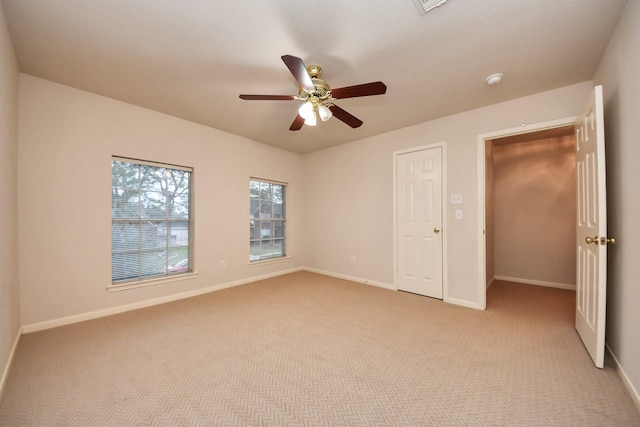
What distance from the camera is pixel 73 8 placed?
166 cm

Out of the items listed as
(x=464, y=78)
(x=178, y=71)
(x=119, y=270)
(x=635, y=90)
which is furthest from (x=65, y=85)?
(x=635, y=90)

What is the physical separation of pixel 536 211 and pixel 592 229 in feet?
9.49

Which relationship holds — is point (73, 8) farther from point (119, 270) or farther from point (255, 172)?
point (255, 172)

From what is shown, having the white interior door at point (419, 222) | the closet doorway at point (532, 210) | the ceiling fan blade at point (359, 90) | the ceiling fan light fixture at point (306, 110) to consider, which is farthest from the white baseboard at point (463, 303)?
the ceiling fan light fixture at point (306, 110)

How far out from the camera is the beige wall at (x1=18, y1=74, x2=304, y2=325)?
96.3 inches

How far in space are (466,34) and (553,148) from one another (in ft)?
12.0

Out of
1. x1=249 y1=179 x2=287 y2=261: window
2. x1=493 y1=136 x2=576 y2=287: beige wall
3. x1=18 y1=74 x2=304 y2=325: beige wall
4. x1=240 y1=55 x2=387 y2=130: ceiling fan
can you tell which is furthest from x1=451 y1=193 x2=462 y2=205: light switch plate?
x1=18 y1=74 x2=304 y2=325: beige wall

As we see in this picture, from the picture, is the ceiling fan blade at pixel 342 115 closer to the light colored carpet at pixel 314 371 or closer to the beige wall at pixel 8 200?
the light colored carpet at pixel 314 371

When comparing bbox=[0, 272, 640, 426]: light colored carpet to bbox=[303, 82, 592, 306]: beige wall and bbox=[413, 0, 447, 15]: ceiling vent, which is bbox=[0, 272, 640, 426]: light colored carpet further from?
bbox=[413, 0, 447, 15]: ceiling vent

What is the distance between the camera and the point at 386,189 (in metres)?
4.06

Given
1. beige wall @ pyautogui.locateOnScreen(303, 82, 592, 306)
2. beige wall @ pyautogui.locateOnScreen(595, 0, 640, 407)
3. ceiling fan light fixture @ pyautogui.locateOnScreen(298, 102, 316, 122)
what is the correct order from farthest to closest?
beige wall @ pyautogui.locateOnScreen(303, 82, 592, 306)
ceiling fan light fixture @ pyautogui.locateOnScreen(298, 102, 316, 122)
beige wall @ pyautogui.locateOnScreen(595, 0, 640, 407)

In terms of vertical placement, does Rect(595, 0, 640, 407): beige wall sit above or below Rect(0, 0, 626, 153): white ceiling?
below

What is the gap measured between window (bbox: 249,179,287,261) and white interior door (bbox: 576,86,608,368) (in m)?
4.11

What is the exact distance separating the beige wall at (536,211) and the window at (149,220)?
535cm
